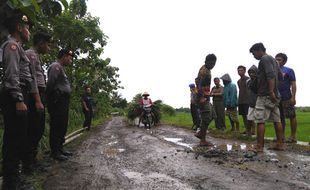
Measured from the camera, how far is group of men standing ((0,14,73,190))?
4152 millimetres

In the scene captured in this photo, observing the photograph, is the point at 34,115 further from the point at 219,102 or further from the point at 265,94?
the point at 219,102

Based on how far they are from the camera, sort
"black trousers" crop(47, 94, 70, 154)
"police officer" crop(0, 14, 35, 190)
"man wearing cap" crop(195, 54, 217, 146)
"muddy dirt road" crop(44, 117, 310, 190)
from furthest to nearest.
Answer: "man wearing cap" crop(195, 54, 217, 146), "black trousers" crop(47, 94, 70, 154), "muddy dirt road" crop(44, 117, 310, 190), "police officer" crop(0, 14, 35, 190)

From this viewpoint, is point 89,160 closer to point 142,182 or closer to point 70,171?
point 70,171

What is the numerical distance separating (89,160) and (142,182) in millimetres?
2128

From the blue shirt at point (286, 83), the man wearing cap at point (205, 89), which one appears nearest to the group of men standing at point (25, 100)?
the man wearing cap at point (205, 89)

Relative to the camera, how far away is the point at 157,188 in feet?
13.7

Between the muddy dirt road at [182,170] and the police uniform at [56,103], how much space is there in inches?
18.2

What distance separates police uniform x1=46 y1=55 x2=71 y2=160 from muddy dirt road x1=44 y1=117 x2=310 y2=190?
1.52ft

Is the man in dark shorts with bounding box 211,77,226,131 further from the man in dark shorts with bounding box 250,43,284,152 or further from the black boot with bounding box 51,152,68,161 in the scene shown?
the black boot with bounding box 51,152,68,161

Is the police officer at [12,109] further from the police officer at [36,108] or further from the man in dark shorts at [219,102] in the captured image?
the man in dark shorts at [219,102]

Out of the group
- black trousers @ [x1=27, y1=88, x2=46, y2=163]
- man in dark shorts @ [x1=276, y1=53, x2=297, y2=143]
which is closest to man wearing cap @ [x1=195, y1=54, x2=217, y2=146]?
man in dark shorts @ [x1=276, y1=53, x2=297, y2=143]

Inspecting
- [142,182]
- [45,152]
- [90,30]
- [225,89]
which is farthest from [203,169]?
[90,30]

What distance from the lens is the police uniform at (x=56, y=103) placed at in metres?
6.52

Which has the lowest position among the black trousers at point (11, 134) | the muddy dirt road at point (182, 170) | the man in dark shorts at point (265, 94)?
the muddy dirt road at point (182, 170)
